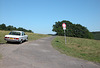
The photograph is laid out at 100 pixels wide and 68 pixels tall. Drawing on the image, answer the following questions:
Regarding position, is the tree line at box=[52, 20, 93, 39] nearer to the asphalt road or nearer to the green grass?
the green grass

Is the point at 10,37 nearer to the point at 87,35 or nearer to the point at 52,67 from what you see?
the point at 52,67

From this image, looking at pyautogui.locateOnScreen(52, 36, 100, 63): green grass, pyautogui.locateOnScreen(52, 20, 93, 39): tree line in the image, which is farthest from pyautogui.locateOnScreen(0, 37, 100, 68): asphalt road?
pyautogui.locateOnScreen(52, 20, 93, 39): tree line

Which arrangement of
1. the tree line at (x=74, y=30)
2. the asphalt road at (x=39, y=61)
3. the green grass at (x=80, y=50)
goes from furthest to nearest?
the tree line at (x=74, y=30), the green grass at (x=80, y=50), the asphalt road at (x=39, y=61)

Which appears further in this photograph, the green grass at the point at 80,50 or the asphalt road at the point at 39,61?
the green grass at the point at 80,50

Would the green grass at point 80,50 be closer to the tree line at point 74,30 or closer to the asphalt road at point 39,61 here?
the asphalt road at point 39,61

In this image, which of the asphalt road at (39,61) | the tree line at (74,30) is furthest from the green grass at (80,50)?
the tree line at (74,30)

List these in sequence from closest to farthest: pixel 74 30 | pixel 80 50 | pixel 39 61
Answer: pixel 39 61
pixel 80 50
pixel 74 30

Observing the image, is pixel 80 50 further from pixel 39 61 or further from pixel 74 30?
pixel 74 30

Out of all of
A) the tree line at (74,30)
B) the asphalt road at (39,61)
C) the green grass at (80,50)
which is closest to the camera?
the asphalt road at (39,61)

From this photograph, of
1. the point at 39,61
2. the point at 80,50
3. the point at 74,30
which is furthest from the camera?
the point at 74,30

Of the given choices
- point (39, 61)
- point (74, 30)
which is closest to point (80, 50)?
point (39, 61)

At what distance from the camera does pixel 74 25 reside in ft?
226

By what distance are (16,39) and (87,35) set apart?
211 feet

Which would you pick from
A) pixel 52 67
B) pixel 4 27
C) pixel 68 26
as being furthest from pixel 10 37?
pixel 4 27
